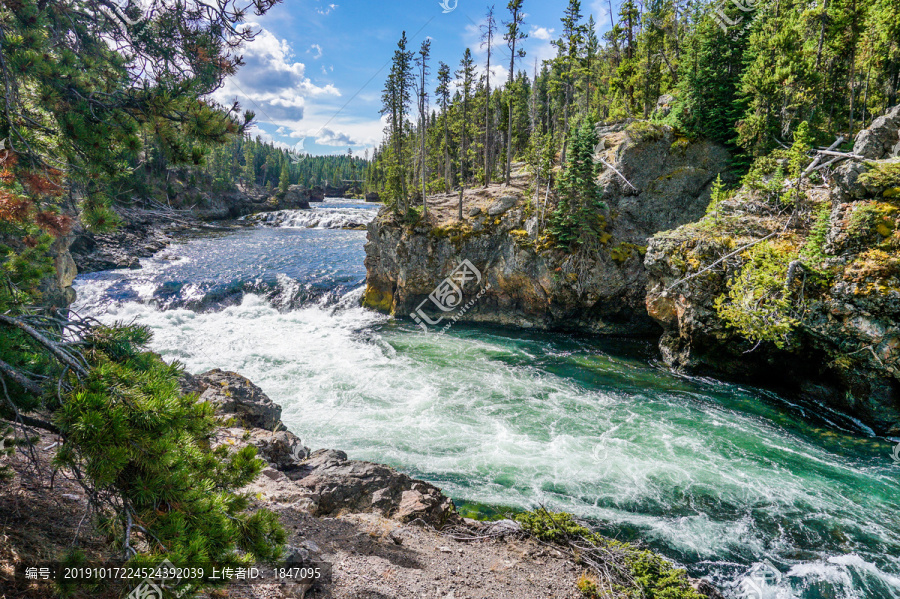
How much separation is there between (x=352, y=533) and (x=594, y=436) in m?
8.16

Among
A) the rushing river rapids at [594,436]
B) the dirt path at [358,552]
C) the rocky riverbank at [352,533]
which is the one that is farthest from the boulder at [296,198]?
the dirt path at [358,552]

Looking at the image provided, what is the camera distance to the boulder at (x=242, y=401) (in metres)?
9.31

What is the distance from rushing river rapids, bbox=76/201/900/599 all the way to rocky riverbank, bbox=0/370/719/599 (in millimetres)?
2017

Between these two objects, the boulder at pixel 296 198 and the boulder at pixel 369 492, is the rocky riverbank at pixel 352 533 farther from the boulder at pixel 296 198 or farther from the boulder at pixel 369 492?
the boulder at pixel 296 198

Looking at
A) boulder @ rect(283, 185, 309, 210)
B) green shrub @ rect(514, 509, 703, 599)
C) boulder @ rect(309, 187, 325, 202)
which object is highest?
boulder @ rect(309, 187, 325, 202)

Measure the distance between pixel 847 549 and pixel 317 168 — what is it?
142m

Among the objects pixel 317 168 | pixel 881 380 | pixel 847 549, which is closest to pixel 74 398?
pixel 847 549

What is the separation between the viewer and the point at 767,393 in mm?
14180

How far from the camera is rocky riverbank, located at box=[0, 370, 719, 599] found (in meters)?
3.48

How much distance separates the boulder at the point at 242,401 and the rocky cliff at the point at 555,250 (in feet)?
45.2

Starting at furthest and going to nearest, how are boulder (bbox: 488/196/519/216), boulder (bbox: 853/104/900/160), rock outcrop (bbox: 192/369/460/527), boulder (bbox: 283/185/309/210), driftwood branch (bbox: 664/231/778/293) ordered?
boulder (bbox: 283/185/309/210), boulder (bbox: 488/196/519/216), driftwood branch (bbox: 664/231/778/293), boulder (bbox: 853/104/900/160), rock outcrop (bbox: 192/369/460/527)

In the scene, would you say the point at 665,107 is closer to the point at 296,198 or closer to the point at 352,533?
the point at 352,533

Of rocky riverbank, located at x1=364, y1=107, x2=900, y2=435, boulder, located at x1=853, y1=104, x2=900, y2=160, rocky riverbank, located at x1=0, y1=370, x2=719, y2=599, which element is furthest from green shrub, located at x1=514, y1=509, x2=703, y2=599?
boulder, located at x1=853, y1=104, x2=900, y2=160

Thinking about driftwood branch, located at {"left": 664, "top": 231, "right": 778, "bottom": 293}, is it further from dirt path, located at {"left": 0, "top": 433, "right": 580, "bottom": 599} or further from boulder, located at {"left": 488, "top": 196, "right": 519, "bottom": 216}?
dirt path, located at {"left": 0, "top": 433, "right": 580, "bottom": 599}
